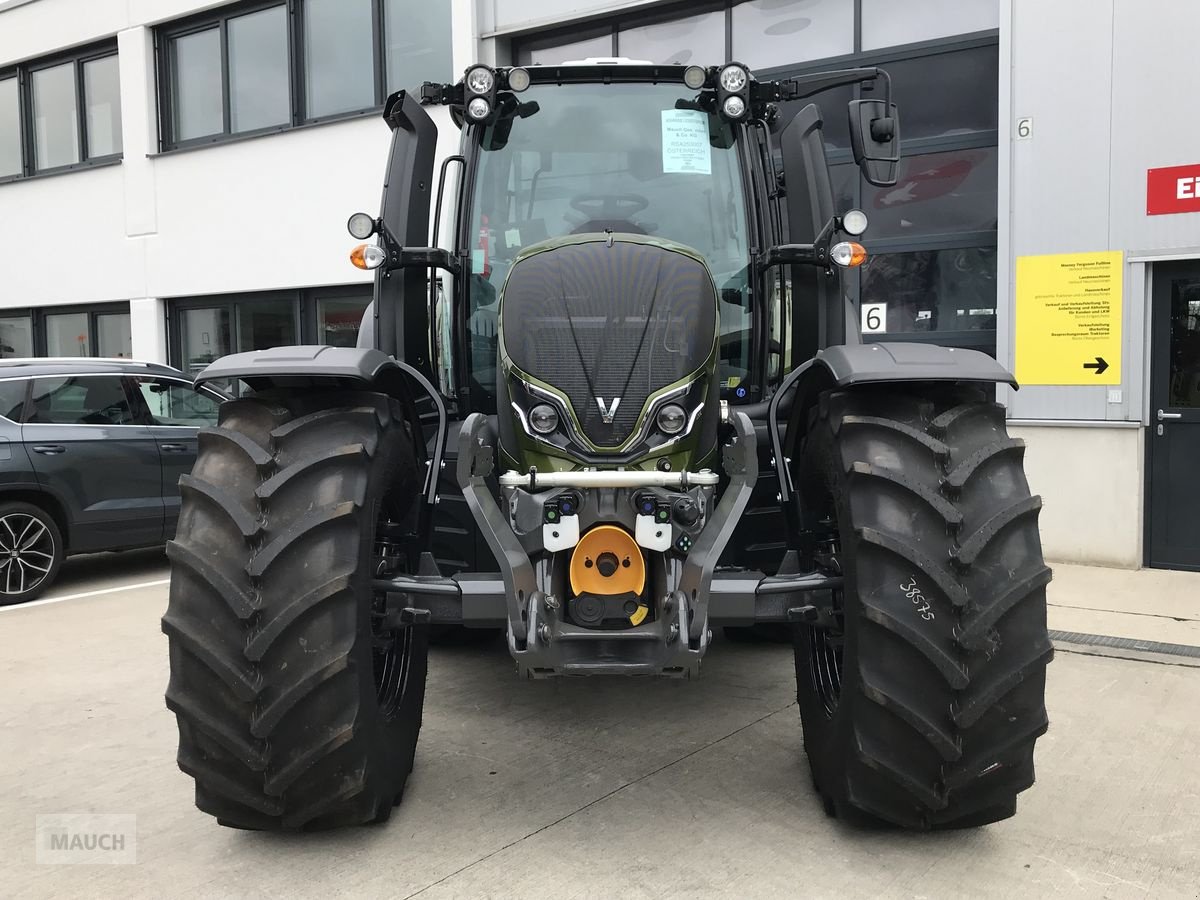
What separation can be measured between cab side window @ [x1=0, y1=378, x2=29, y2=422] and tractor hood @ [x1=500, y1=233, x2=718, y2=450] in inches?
215

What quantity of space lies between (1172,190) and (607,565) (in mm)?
6113

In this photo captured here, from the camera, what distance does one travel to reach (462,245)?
157 inches

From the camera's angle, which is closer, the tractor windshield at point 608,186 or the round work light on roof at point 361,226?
the round work light on roof at point 361,226

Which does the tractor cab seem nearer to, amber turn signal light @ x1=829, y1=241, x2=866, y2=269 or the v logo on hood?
amber turn signal light @ x1=829, y1=241, x2=866, y2=269

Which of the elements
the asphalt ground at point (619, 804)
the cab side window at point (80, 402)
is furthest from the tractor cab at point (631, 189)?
the cab side window at point (80, 402)

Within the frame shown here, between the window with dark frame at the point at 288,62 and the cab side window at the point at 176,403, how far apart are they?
448 cm

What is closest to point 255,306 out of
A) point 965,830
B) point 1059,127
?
point 1059,127

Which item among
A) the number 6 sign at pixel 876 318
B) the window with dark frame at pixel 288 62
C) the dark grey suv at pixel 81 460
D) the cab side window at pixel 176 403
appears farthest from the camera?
the window with dark frame at pixel 288 62

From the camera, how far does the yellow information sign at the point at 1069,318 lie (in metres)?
7.29

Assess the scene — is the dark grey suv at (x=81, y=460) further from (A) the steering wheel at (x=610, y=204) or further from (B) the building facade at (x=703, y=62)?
(A) the steering wheel at (x=610, y=204)

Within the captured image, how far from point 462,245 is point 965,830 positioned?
9.04ft

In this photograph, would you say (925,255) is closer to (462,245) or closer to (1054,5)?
(1054,5)

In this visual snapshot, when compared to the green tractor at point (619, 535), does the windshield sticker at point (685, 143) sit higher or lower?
higher

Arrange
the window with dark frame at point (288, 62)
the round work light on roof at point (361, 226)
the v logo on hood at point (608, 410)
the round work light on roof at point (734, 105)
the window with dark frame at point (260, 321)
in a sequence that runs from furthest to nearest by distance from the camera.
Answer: the window with dark frame at point (260, 321)
the window with dark frame at point (288, 62)
the round work light on roof at point (734, 105)
the round work light on roof at point (361, 226)
the v logo on hood at point (608, 410)
